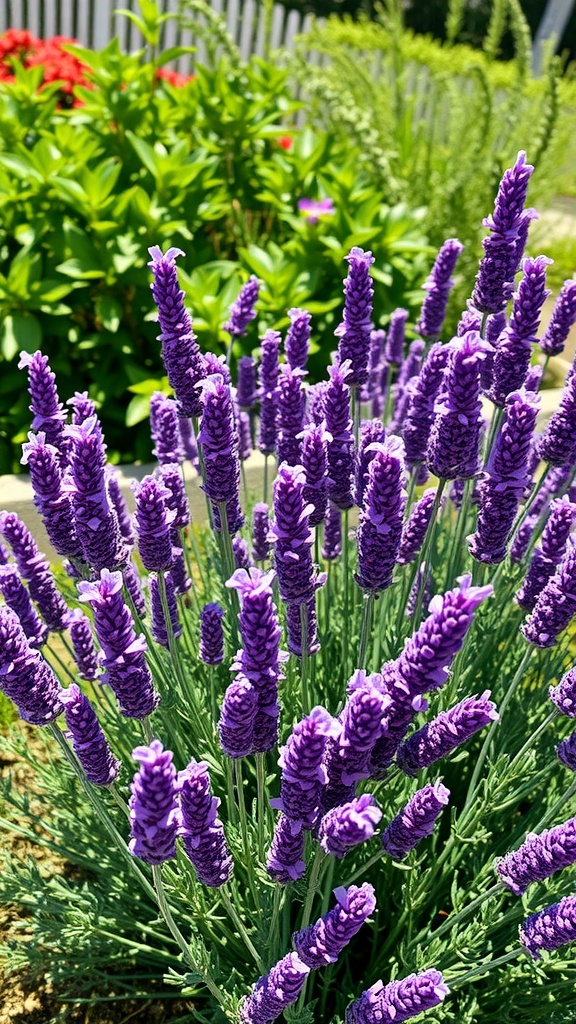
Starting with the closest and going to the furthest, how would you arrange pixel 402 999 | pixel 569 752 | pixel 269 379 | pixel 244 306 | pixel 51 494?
pixel 402 999 < pixel 569 752 < pixel 51 494 < pixel 269 379 < pixel 244 306

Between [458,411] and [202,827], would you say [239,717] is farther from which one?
[458,411]

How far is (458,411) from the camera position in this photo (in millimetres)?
1427

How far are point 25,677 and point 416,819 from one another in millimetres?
676

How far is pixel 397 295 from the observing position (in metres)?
4.24

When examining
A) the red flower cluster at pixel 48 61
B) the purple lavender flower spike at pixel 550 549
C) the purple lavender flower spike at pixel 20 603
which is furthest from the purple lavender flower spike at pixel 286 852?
the red flower cluster at pixel 48 61

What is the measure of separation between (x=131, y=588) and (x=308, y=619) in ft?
1.49

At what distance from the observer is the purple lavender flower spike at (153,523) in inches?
56.5

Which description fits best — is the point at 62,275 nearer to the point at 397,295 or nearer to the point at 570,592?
the point at 397,295

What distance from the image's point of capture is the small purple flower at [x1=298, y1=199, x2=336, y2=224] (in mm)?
4279

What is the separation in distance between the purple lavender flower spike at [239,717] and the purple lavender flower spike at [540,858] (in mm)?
475

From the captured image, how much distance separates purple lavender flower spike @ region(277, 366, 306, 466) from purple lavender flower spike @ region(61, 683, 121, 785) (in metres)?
0.66

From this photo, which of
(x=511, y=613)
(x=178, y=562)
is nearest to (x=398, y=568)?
(x=511, y=613)

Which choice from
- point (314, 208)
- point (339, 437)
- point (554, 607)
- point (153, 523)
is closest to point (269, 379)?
point (339, 437)

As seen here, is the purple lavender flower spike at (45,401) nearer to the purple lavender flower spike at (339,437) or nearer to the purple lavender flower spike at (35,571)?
the purple lavender flower spike at (35,571)
